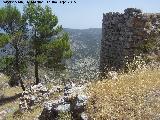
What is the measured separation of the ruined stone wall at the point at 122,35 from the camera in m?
19.6

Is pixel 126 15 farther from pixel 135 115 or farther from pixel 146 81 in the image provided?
pixel 135 115

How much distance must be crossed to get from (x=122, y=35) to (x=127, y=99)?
11447 mm

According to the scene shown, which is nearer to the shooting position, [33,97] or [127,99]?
[127,99]

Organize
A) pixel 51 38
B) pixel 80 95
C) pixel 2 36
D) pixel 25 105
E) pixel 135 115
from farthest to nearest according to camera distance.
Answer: pixel 51 38 < pixel 2 36 < pixel 25 105 < pixel 80 95 < pixel 135 115

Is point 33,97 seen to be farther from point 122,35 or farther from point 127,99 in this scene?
point 127,99

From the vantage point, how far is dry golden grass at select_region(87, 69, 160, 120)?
8.92 meters

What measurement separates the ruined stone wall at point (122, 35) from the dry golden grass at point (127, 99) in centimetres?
788

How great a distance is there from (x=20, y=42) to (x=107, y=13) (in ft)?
69.2

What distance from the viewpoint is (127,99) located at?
943cm

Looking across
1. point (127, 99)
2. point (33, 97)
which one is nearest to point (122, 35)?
point (33, 97)

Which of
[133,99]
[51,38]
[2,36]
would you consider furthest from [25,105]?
[51,38]

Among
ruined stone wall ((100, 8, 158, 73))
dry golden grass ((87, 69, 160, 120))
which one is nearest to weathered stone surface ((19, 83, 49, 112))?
ruined stone wall ((100, 8, 158, 73))

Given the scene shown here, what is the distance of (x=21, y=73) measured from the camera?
1650 inches

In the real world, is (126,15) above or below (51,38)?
above
